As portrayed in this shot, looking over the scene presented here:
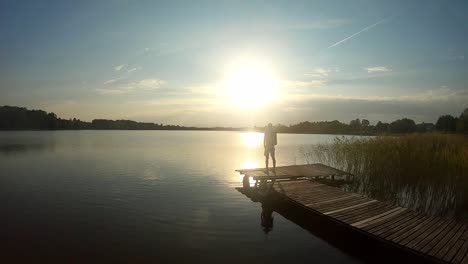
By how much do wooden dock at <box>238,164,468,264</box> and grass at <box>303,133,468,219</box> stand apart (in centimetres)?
348

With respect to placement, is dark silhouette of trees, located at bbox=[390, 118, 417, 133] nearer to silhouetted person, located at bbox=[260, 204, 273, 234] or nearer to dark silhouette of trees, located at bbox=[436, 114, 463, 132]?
dark silhouette of trees, located at bbox=[436, 114, 463, 132]

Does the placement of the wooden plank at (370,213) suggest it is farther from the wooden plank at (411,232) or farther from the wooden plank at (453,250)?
the wooden plank at (453,250)

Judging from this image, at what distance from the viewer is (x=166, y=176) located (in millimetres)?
26891

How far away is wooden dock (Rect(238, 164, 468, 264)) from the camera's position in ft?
29.3

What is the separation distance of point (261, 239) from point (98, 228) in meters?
6.75

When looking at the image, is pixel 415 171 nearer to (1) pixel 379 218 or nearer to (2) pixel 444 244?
(1) pixel 379 218

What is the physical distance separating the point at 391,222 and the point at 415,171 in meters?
9.34

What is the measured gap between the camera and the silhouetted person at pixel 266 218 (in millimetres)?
13695

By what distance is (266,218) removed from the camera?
50.1 feet

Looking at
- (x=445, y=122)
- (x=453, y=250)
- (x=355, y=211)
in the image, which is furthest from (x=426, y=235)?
(x=445, y=122)

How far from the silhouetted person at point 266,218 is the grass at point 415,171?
6764mm

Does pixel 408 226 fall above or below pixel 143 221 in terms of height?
above

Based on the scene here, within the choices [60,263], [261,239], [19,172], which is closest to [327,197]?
[261,239]

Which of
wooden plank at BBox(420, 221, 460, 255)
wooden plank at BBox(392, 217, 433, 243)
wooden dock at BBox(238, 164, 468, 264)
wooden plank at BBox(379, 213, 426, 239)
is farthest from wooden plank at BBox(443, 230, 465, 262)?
wooden plank at BBox(379, 213, 426, 239)
